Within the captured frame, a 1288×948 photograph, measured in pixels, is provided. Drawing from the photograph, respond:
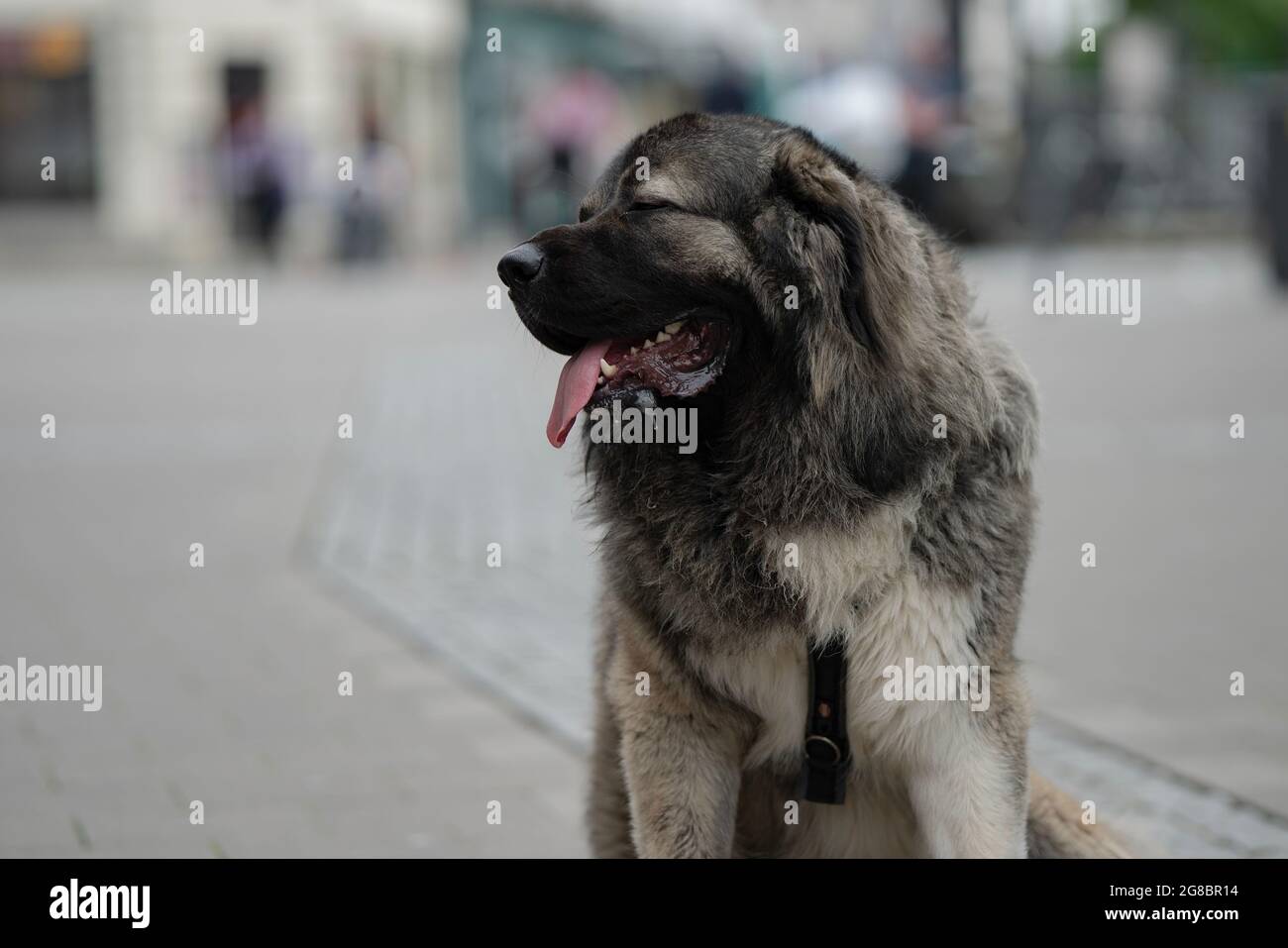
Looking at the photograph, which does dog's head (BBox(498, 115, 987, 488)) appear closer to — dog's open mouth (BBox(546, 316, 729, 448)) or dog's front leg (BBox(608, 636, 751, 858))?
dog's open mouth (BBox(546, 316, 729, 448))

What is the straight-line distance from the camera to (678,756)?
12.2 feet

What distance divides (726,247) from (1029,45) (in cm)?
2647

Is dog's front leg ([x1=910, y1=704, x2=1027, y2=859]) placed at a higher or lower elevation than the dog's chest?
lower

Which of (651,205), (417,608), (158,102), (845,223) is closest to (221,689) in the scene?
(417,608)

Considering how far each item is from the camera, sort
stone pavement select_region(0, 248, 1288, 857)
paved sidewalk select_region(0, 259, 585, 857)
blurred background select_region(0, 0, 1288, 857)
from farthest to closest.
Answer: blurred background select_region(0, 0, 1288, 857) < stone pavement select_region(0, 248, 1288, 857) < paved sidewalk select_region(0, 259, 585, 857)

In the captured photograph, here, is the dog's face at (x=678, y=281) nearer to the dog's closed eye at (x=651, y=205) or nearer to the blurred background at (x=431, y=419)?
the dog's closed eye at (x=651, y=205)

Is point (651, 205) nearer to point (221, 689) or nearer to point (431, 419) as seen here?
point (221, 689)

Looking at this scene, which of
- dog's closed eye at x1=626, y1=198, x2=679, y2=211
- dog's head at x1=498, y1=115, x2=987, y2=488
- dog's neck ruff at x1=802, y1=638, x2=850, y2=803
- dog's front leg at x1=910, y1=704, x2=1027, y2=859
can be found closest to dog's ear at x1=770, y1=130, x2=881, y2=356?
dog's head at x1=498, y1=115, x2=987, y2=488

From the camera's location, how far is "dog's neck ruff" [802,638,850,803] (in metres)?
3.64

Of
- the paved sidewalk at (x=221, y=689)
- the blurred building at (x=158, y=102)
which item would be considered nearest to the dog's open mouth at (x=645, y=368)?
the paved sidewalk at (x=221, y=689)

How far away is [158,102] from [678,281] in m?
30.1

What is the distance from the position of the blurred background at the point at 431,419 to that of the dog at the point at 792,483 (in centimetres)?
56

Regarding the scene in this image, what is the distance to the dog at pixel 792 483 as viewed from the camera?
3602 millimetres

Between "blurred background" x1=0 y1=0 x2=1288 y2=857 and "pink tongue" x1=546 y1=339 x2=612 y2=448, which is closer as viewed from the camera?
"pink tongue" x1=546 y1=339 x2=612 y2=448
